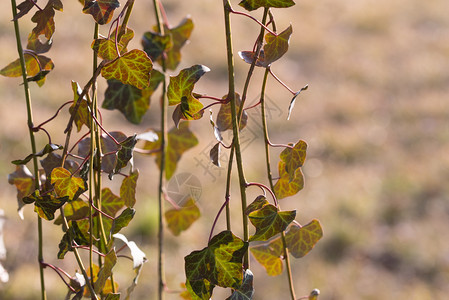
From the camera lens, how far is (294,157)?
59cm

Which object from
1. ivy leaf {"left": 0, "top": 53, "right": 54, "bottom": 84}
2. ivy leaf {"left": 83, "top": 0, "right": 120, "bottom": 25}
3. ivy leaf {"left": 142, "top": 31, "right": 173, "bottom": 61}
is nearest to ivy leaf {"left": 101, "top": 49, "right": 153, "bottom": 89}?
ivy leaf {"left": 83, "top": 0, "right": 120, "bottom": 25}

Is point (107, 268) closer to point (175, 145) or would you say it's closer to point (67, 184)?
point (67, 184)

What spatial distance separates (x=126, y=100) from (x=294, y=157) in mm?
293

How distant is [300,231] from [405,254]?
1.81m

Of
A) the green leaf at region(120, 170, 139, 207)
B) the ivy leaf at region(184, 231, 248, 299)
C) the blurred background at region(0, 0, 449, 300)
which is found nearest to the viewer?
the ivy leaf at region(184, 231, 248, 299)

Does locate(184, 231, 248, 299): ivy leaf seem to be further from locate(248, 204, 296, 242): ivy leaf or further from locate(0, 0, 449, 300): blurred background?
locate(0, 0, 449, 300): blurred background

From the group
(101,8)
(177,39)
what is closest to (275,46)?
(101,8)

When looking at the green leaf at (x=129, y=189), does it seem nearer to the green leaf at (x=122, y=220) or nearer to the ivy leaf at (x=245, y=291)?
the green leaf at (x=122, y=220)

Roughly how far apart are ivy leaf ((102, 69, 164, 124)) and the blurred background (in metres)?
1.00

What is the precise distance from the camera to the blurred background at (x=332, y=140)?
2.19m

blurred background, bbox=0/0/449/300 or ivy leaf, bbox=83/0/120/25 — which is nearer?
ivy leaf, bbox=83/0/120/25

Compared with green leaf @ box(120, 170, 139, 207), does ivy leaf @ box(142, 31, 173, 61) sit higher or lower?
higher

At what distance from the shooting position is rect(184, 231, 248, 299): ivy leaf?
0.51m

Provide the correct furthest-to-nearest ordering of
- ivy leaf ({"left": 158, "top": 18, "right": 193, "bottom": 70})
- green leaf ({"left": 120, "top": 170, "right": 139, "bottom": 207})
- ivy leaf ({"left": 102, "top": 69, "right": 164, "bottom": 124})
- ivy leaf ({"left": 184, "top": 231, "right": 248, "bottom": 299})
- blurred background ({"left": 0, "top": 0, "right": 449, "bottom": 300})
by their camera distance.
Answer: blurred background ({"left": 0, "top": 0, "right": 449, "bottom": 300}), ivy leaf ({"left": 158, "top": 18, "right": 193, "bottom": 70}), ivy leaf ({"left": 102, "top": 69, "right": 164, "bottom": 124}), green leaf ({"left": 120, "top": 170, "right": 139, "bottom": 207}), ivy leaf ({"left": 184, "top": 231, "right": 248, "bottom": 299})
